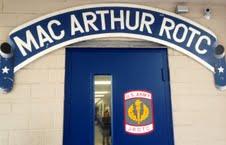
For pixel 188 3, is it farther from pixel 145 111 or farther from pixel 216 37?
pixel 145 111

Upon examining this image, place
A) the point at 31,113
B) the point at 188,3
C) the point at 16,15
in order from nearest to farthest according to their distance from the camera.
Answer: the point at 31,113, the point at 16,15, the point at 188,3

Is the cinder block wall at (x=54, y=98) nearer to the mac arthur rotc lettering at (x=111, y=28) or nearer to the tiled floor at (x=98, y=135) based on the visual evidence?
the mac arthur rotc lettering at (x=111, y=28)

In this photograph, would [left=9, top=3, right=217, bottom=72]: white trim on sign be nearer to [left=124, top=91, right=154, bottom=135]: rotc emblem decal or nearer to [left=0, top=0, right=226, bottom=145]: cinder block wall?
[left=0, top=0, right=226, bottom=145]: cinder block wall

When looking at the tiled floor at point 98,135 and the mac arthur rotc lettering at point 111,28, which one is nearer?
the tiled floor at point 98,135

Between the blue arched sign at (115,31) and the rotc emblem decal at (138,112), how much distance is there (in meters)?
0.57

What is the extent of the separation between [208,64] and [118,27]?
968 mm

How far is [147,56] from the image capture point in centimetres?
308

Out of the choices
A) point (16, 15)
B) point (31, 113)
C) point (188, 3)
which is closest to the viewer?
point (31, 113)

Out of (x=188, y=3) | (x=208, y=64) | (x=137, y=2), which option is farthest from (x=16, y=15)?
(x=208, y=64)

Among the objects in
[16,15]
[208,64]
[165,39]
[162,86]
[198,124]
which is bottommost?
[198,124]

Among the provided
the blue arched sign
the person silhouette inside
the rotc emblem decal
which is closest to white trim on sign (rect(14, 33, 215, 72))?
the blue arched sign

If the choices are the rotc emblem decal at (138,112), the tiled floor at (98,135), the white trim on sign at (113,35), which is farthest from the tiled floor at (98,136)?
the white trim on sign at (113,35)

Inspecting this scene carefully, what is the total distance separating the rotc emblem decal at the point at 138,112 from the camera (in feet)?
9.57

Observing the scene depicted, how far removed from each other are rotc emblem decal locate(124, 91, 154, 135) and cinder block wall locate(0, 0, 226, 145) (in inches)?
9.6
